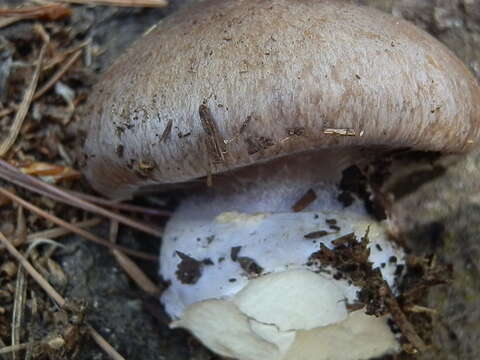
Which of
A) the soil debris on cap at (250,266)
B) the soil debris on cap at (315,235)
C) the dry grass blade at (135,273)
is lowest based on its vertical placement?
the dry grass blade at (135,273)

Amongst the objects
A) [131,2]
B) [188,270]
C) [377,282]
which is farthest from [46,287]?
[131,2]

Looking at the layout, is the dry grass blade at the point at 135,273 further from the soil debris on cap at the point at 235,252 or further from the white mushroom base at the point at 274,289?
the soil debris on cap at the point at 235,252

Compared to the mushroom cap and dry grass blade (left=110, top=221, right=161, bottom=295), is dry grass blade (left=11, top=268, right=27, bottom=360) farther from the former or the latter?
the mushroom cap

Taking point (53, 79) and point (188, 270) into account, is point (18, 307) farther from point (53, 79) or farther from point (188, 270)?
point (53, 79)

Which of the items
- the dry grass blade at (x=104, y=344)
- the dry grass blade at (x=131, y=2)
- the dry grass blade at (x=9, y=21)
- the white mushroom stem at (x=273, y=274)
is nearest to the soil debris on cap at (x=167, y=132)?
the white mushroom stem at (x=273, y=274)

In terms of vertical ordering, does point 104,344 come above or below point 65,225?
below

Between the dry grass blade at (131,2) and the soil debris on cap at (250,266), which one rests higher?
the dry grass blade at (131,2)
